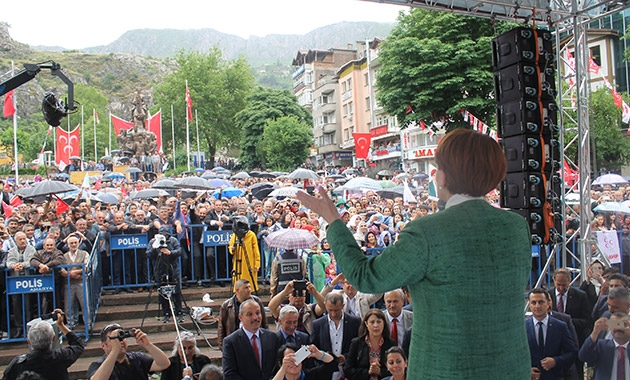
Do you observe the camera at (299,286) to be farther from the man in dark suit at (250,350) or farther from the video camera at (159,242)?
the video camera at (159,242)

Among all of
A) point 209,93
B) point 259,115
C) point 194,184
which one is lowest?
point 194,184

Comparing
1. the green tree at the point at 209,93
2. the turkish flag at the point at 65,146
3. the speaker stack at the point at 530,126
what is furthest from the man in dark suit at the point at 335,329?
the green tree at the point at 209,93

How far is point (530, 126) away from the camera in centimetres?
662

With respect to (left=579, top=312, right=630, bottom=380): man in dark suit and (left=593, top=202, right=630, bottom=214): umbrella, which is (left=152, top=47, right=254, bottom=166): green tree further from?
(left=579, top=312, right=630, bottom=380): man in dark suit

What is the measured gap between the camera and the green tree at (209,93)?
201ft

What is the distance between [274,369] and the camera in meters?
4.73

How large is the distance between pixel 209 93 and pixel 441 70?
46253 millimetres

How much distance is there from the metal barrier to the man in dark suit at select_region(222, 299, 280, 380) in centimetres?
393

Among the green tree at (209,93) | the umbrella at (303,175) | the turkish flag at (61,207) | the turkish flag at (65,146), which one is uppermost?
the green tree at (209,93)

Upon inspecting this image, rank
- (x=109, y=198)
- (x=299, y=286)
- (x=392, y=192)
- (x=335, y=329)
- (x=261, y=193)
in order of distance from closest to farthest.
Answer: (x=335, y=329), (x=299, y=286), (x=109, y=198), (x=392, y=192), (x=261, y=193)

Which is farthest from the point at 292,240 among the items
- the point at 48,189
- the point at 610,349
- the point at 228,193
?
the point at 228,193

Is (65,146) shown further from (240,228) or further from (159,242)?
(240,228)

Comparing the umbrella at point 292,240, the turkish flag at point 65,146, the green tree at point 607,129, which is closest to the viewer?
the umbrella at point 292,240

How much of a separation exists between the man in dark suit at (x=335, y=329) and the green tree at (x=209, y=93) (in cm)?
5632
